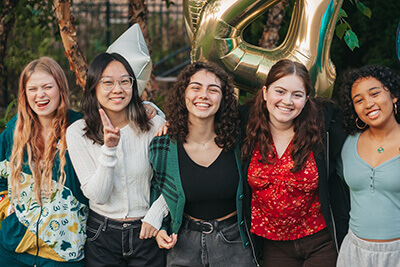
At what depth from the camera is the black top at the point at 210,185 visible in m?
2.59

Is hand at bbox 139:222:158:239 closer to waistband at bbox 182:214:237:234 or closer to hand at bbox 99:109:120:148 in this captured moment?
waistband at bbox 182:214:237:234

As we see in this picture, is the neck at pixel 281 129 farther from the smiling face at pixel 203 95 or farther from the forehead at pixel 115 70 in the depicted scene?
the forehead at pixel 115 70

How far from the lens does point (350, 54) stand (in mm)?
5844

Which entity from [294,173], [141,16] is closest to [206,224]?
[294,173]

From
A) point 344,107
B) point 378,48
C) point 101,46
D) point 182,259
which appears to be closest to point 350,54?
point 378,48

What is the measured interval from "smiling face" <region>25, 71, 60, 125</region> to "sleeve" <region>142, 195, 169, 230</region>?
0.77 m

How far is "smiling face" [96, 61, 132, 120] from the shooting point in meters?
2.68

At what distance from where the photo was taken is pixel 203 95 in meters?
2.61

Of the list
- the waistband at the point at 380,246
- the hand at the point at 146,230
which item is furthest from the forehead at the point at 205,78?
the waistband at the point at 380,246

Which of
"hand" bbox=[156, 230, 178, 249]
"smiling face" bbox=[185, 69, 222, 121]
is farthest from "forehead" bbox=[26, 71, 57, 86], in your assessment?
"hand" bbox=[156, 230, 178, 249]

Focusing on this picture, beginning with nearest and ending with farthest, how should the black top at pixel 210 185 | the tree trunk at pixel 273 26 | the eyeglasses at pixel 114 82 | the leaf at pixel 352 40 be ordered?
the black top at pixel 210 185
the eyeglasses at pixel 114 82
the leaf at pixel 352 40
the tree trunk at pixel 273 26

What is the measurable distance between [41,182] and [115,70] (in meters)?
0.73

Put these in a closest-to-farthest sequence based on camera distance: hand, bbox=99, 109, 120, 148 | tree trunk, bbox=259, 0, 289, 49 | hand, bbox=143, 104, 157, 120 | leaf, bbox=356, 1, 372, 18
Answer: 1. hand, bbox=99, 109, 120, 148
2. hand, bbox=143, 104, 157, 120
3. leaf, bbox=356, 1, 372, 18
4. tree trunk, bbox=259, 0, 289, 49

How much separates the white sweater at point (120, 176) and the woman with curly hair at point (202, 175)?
2.6 inches
